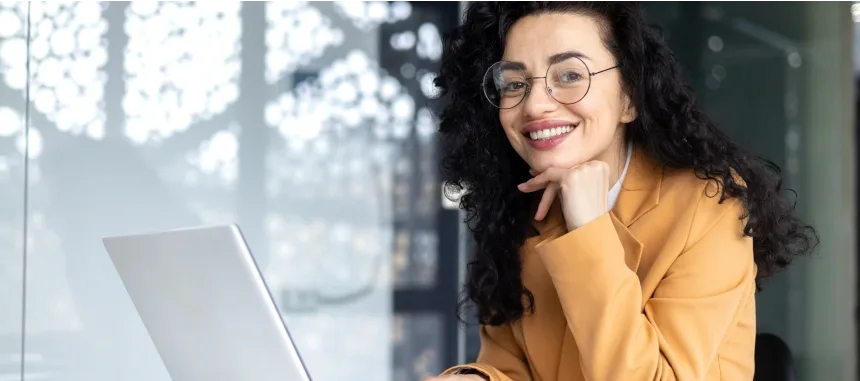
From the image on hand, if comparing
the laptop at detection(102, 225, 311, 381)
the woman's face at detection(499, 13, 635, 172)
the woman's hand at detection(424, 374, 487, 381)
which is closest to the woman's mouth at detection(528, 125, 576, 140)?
the woman's face at detection(499, 13, 635, 172)

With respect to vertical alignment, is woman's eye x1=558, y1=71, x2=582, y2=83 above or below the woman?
above

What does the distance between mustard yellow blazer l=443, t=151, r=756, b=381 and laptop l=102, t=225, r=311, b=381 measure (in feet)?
1.77

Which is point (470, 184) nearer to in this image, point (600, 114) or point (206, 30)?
point (600, 114)

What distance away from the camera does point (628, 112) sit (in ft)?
5.57

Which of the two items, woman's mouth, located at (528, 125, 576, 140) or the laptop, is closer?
the laptop

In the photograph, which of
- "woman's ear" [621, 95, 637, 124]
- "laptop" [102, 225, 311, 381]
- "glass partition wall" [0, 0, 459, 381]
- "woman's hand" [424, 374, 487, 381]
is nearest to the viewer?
"laptop" [102, 225, 311, 381]

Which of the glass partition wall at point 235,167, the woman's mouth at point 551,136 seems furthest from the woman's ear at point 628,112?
the glass partition wall at point 235,167

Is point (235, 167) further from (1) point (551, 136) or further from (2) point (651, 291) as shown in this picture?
(2) point (651, 291)

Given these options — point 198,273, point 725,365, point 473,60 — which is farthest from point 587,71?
point 198,273

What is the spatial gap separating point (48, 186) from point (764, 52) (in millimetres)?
2301

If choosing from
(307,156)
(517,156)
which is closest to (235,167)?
(307,156)

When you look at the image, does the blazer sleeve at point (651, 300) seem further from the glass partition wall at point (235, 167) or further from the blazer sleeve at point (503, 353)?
the glass partition wall at point (235, 167)

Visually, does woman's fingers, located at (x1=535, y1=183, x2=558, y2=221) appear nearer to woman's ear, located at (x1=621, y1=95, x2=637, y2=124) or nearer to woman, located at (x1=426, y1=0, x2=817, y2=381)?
woman, located at (x1=426, y1=0, x2=817, y2=381)

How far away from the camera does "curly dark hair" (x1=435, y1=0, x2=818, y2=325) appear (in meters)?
1.66
